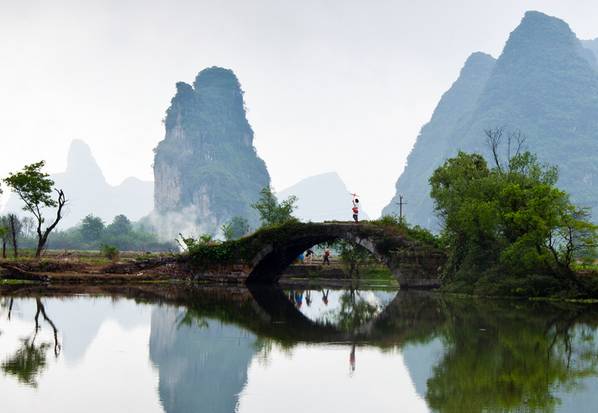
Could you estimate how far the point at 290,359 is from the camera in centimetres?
1695

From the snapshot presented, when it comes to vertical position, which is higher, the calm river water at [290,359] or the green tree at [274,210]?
the green tree at [274,210]

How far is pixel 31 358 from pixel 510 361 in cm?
1039

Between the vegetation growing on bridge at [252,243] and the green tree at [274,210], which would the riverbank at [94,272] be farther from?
the green tree at [274,210]

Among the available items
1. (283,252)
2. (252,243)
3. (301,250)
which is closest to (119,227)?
(301,250)

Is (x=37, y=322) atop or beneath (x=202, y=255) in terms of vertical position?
beneath

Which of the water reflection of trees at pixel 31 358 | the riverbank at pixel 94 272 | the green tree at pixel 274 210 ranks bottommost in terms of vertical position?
the water reflection of trees at pixel 31 358

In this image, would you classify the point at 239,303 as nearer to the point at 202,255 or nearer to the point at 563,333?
the point at 563,333

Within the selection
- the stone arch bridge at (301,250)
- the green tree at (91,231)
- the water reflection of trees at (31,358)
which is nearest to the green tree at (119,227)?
the green tree at (91,231)

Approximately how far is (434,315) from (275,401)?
16.9m

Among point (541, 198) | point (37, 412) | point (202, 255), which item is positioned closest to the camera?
point (37, 412)

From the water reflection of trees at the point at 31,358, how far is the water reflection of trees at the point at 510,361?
734 cm

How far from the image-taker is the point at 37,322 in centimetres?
2272

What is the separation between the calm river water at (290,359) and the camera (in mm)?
12352

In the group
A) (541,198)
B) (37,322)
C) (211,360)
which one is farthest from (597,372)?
(541,198)
